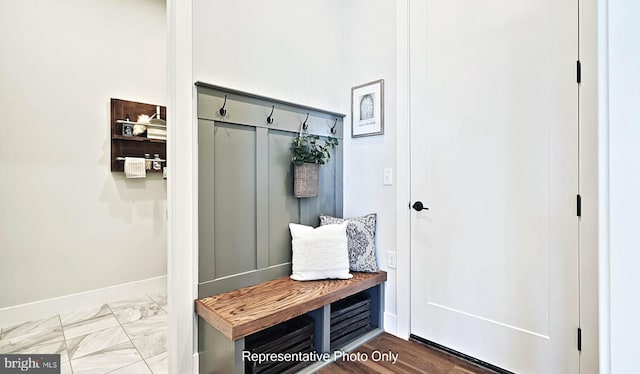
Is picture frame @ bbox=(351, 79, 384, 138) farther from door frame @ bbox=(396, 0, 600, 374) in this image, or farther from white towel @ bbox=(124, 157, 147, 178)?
white towel @ bbox=(124, 157, 147, 178)

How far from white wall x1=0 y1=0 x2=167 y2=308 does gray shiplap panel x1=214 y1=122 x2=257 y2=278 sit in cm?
165

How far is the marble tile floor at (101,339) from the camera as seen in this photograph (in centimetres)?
180

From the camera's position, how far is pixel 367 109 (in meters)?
2.31

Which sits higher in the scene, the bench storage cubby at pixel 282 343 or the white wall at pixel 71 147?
the white wall at pixel 71 147

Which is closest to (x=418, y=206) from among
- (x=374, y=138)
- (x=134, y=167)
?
(x=374, y=138)

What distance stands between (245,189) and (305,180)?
44 cm

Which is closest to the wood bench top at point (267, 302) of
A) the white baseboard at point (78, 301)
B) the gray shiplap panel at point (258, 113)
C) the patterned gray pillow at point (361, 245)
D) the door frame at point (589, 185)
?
the patterned gray pillow at point (361, 245)

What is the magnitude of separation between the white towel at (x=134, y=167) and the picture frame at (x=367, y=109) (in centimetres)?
200

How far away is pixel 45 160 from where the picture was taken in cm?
244

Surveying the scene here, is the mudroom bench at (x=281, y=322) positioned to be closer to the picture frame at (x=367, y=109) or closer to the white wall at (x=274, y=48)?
the picture frame at (x=367, y=109)
